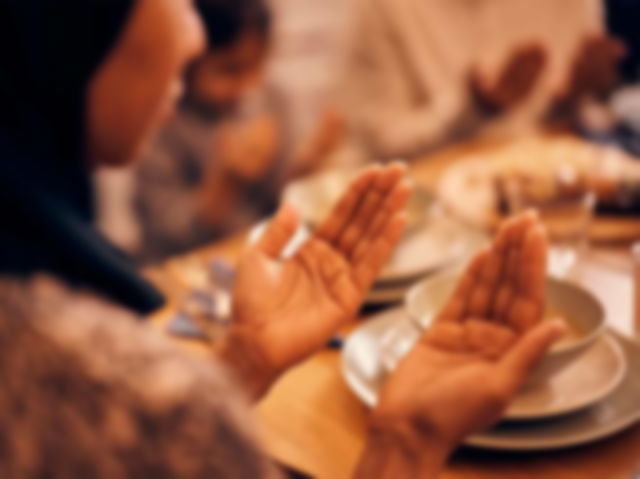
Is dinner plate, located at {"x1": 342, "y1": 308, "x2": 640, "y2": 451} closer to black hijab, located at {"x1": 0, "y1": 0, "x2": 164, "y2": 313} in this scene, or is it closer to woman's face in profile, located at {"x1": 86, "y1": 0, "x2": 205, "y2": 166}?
black hijab, located at {"x1": 0, "y1": 0, "x2": 164, "y2": 313}

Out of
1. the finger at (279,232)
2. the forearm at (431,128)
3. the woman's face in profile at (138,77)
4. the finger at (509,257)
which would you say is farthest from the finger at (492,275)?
the forearm at (431,128)

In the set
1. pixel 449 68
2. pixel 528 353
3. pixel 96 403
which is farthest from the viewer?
pixel 449 68

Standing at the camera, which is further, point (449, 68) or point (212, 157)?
point (449, 68)

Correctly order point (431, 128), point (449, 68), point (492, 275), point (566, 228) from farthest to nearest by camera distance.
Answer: point (449, 68) → point (431, 128) → point (566, 228) → point (492, 275)

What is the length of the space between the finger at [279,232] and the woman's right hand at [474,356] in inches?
8.4

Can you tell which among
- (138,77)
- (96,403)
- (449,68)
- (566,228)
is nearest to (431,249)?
(566,228)

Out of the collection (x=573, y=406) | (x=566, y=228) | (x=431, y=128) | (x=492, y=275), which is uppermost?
(x=431, y=128)

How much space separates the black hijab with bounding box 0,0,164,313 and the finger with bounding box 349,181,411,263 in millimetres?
380

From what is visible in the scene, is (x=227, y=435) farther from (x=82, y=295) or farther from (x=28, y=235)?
(x=28, y=235)

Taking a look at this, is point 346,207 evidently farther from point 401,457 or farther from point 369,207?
point 401,457

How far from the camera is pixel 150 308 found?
1155 millimetres

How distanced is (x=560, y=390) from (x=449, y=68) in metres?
1.82

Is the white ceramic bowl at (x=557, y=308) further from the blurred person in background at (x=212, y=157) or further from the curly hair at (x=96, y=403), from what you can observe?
the blurred person in background at (x=212, y=157)

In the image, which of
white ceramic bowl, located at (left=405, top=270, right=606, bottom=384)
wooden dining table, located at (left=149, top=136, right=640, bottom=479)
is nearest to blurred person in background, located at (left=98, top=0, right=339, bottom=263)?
wooden dining table, located at (left=149, top=136, right=640, bottom=479)
